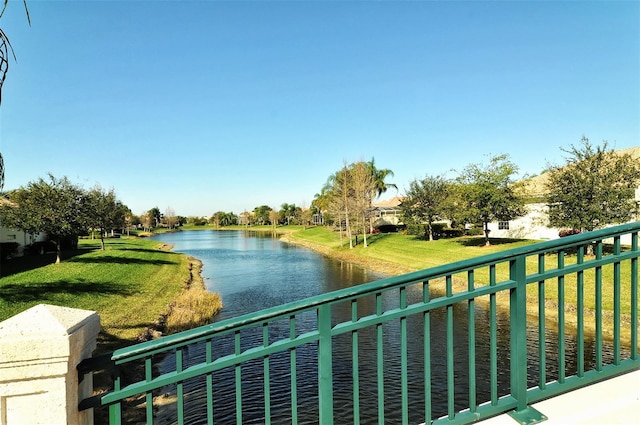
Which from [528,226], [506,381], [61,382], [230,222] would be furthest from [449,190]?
[230,222]

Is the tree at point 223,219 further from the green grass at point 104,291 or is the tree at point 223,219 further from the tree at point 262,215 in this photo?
the green grass at point 104,291

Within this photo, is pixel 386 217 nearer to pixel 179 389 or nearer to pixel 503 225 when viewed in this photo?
pixel 503 225

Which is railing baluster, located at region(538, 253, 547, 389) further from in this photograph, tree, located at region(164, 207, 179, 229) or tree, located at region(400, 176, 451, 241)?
tree, located at region(164, 207, 179, 229)

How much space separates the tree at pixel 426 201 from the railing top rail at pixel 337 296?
116 feet

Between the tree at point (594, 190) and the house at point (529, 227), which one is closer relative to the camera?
the tree at point (594, 190)

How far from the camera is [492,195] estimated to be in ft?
95.0

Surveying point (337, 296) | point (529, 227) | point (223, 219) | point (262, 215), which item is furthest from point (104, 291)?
point (223, 219)

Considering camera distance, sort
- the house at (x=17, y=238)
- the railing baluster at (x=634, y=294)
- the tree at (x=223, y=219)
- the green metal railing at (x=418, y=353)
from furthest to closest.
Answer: the tree at (x=223, y=219) < the house at (x=17, y=238) < the railing baluster at (x=634, y=294) < the green metal railing at (x=418, y=353)

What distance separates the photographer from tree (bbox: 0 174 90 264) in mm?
20328

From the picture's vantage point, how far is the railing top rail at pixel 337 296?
2.16 meters

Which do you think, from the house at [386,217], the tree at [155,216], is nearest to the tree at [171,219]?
the tree at [155,216]

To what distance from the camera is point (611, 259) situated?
113 inches

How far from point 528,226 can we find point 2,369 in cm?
3588

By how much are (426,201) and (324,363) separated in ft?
124
